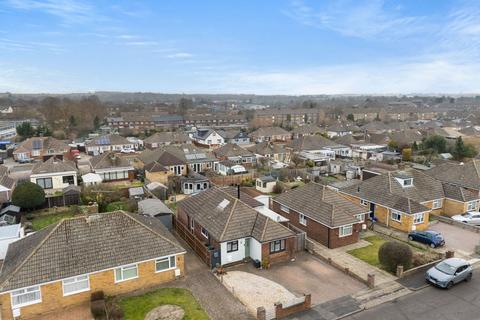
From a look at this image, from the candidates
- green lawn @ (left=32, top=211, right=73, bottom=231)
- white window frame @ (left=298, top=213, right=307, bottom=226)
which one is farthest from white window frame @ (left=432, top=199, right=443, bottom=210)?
green lawn @ (left=32, top=211, right=73, bottom=231)

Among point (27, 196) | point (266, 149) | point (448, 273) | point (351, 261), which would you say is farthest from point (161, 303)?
point (266, 149)

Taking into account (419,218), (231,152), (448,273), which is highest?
(231,152)

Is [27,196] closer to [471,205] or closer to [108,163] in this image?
[108,163]

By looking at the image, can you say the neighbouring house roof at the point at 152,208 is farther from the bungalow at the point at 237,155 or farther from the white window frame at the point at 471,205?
the white window frame at the point at 471,205

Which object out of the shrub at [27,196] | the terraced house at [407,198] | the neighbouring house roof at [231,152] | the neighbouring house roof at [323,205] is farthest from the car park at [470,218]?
the shrub at [27,196]

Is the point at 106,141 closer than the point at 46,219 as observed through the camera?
No

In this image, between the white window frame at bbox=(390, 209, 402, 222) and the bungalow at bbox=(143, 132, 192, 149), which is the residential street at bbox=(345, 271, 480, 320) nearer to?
the white window frame at bbox=(390, 209, 402, 222)

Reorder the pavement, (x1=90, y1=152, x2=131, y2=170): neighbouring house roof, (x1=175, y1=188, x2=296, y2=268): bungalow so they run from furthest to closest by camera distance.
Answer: (x1=90, y1=152, x2=131, y2=170): neighbouring house roof → (x1=175, y1=188, x2=296, y2=268): bungalow → the pavement
